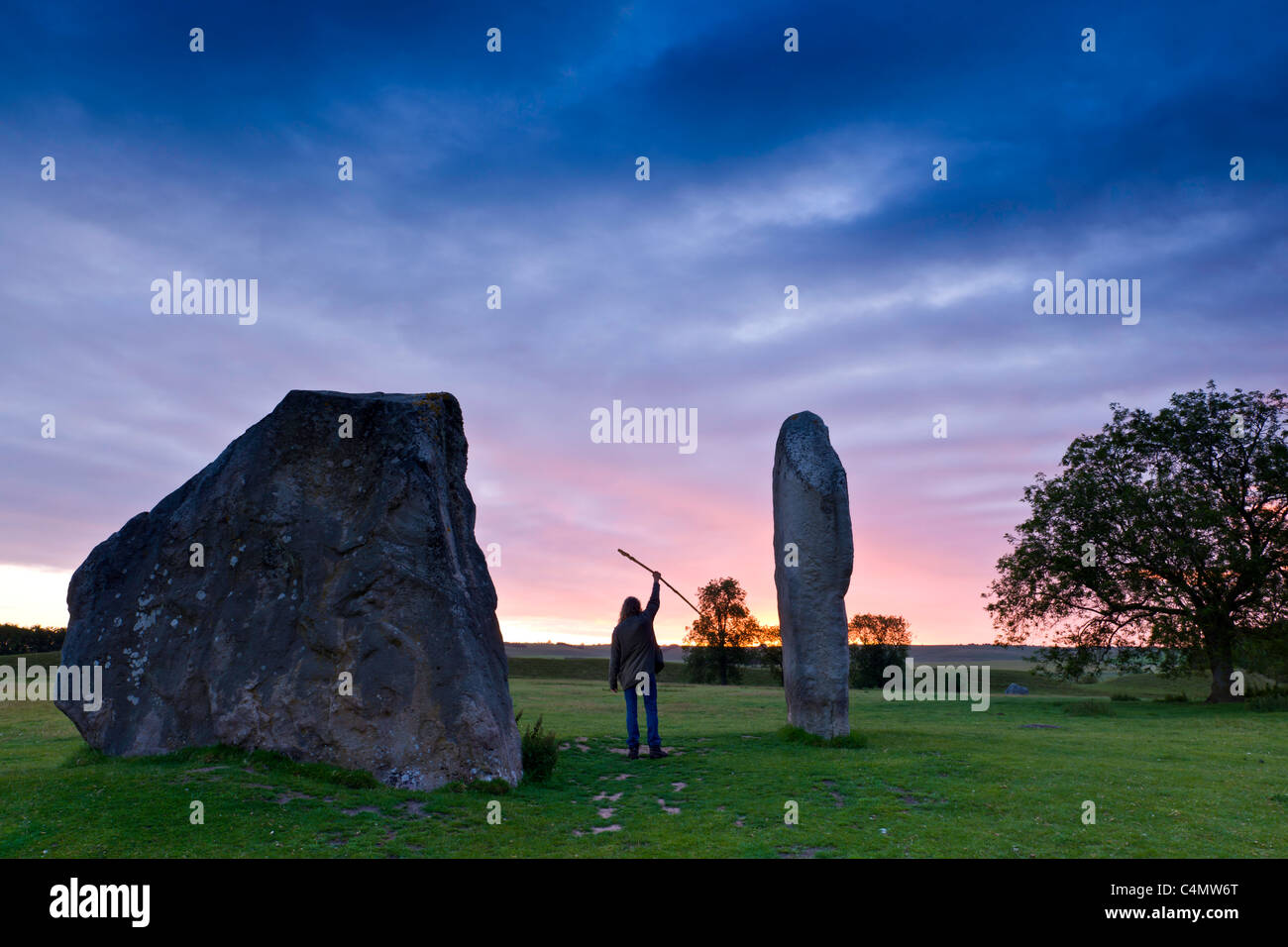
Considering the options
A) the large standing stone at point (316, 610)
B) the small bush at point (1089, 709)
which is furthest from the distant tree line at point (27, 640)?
the small bush at point (1089, 709)

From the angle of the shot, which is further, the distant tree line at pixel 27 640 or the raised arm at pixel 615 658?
the distant tree line at pixel 27 640

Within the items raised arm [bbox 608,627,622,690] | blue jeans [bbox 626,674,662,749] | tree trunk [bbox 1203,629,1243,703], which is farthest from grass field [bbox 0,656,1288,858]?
tree trunk [bbox 1203,629,1243,703]

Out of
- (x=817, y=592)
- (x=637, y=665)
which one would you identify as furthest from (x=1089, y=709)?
(x=637, y=665)

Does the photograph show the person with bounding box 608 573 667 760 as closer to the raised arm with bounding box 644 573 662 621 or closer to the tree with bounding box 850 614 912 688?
the raised arm with bounding box 644 573 662 621

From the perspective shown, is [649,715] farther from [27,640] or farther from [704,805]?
[27,640]

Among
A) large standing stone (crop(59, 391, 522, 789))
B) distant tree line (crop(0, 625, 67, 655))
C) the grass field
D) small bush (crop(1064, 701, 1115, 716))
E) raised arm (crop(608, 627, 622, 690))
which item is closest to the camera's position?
the grass field

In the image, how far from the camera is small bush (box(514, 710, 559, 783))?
1325 cm

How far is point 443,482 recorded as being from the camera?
13531 mm

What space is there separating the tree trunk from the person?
91.9 ft

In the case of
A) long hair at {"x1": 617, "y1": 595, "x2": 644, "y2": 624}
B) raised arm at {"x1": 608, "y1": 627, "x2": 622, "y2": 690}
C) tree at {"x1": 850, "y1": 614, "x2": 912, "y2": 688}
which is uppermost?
long hair at {"x1": 617, "y1": 595, "x2": 644, "y2": 624}

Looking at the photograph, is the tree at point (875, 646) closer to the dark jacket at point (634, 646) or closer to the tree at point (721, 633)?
the tree at point (721, 633)

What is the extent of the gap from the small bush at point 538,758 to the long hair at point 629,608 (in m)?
2.92

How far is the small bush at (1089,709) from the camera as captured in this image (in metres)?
28.5

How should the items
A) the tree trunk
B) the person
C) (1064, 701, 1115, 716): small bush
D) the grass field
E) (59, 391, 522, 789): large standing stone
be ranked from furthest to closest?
the tree trunk, (1064, 701, 1115, 716): small bush, the person, (59, 391, 522, 789): large standing stone, the grass field
